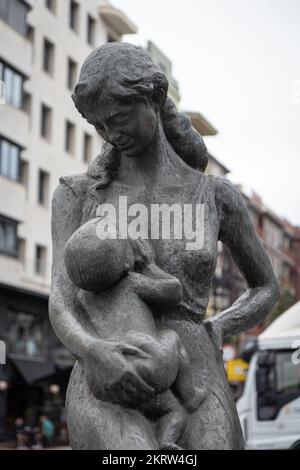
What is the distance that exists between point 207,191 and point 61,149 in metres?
42.9

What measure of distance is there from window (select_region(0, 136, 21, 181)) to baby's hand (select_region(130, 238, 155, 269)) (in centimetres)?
3730

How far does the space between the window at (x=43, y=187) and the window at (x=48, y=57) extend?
15.9ft

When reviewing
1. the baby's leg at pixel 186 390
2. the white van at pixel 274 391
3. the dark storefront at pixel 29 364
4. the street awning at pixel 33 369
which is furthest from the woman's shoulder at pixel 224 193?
the street awning at pixel 33 369

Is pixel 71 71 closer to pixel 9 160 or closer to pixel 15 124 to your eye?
pixel 15 124

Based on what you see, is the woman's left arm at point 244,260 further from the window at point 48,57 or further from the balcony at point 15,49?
the window at point 48,57

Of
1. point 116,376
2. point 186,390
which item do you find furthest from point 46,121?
point 116,376

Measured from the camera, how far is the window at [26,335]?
4059 centimetres

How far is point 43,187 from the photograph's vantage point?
148 ft

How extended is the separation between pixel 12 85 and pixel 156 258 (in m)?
39.3

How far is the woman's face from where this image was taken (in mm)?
3576

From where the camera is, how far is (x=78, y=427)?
337 cm

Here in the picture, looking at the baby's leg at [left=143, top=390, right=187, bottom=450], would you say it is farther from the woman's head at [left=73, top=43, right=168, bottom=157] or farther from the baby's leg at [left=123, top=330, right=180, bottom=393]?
the woman's head at [left=73, top=43, right=168, bottom=157]

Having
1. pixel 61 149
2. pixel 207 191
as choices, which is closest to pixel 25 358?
pixel 61 149
